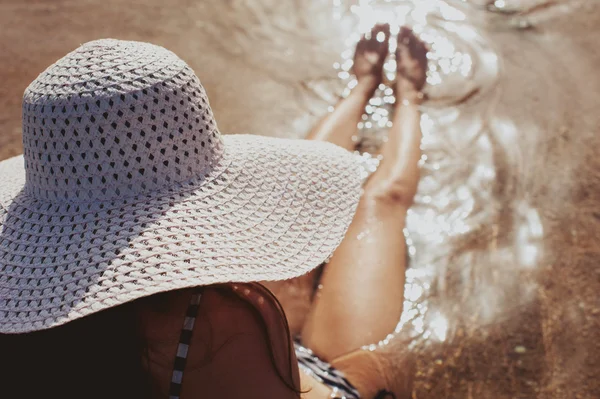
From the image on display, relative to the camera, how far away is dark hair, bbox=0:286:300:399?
3.69ft

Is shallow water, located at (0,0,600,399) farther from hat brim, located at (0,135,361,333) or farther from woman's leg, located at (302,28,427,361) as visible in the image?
hat brim, located at (0,135,361,333)

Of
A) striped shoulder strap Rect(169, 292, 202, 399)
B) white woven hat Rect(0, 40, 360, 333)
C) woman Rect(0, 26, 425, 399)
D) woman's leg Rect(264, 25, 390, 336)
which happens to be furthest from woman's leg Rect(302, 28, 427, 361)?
striped shoulder strap Rect(169, 292, 202, 399)

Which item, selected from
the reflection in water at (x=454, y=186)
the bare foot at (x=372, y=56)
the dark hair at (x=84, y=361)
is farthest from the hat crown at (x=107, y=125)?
the bare foot at (x=372, y=56)

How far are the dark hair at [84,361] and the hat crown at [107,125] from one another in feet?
0.90

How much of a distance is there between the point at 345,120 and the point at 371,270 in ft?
3.05

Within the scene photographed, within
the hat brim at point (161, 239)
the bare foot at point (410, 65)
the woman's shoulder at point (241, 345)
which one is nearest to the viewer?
the hat brim at point (161, 239)

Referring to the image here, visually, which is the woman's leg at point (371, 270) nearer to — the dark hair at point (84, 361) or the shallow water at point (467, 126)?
the shallow water at point (467, 126)

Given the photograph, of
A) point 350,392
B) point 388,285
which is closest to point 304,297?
point 388,285

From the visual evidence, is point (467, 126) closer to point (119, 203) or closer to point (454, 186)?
point (454, 186)

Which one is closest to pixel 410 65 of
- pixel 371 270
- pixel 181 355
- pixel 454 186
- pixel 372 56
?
pixel 372 56

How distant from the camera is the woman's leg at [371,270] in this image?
1776mm

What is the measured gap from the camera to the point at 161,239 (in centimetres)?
114

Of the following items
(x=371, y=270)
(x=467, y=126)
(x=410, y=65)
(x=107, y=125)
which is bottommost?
(x=371, y=270)

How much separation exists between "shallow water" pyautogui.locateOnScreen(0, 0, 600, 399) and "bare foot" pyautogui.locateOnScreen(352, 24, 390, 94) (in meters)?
→ 0.10
